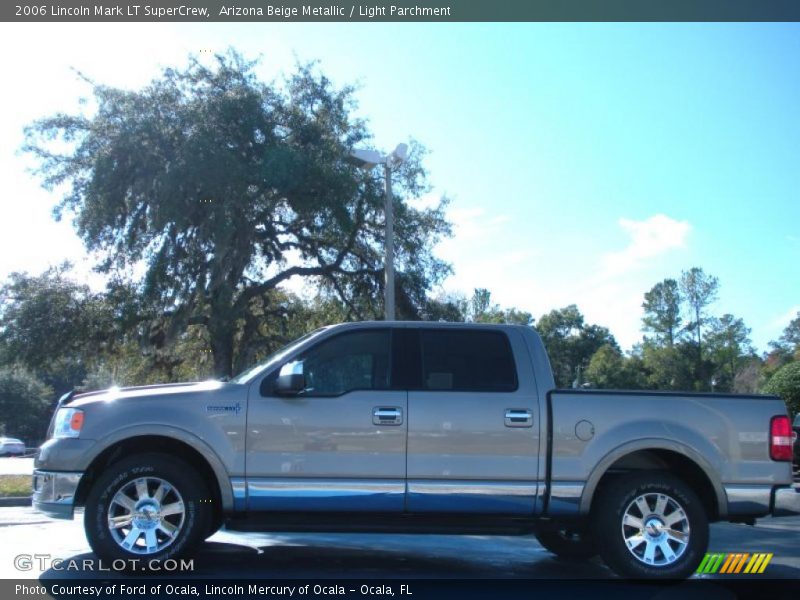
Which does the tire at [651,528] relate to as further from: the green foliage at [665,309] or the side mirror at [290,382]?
the green foliage at [665,309]

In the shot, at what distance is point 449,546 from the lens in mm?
8094

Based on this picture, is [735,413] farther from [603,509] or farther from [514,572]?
[514,572]

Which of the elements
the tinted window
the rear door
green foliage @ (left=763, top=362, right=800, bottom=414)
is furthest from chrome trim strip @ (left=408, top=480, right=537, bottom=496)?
green foliage @ (left=763, top=362, right=800, bottom=414)

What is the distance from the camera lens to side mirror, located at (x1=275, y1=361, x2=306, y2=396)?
6.20 metres

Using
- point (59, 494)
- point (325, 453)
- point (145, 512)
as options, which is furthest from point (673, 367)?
point (59, 494)

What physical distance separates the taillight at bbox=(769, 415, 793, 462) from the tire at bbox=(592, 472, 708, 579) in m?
0.74

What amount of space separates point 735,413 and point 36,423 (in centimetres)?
7038

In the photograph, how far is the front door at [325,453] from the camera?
20.2 feet

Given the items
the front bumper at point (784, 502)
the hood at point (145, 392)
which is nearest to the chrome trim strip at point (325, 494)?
the hood at point (145, 392)

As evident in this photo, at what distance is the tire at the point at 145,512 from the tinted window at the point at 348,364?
121 centimetres

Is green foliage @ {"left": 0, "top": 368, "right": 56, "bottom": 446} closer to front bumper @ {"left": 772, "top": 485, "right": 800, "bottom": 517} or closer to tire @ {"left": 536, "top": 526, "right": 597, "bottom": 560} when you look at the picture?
tire @ {"left": 536, "top": 526, "right": 597, "bottom": 560}

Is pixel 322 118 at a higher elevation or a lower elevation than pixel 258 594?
A: higher

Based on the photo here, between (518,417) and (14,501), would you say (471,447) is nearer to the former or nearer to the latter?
(518,417)

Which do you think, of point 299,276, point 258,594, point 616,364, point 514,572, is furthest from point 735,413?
point 616,364
